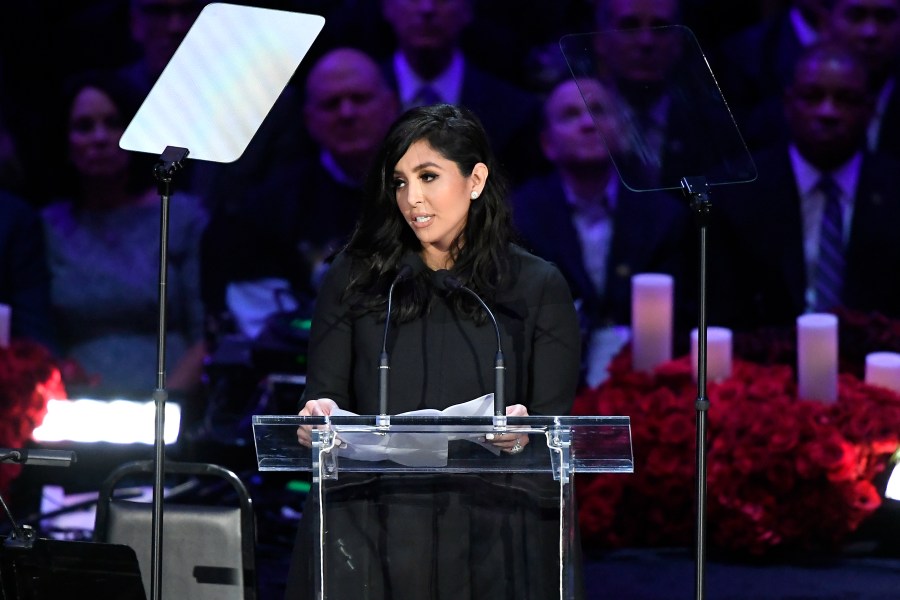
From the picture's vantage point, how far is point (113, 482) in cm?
335

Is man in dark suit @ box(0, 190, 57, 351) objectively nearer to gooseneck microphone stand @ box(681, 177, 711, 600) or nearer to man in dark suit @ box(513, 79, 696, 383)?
man in dark suit @ box(513, 79, 696, 383)

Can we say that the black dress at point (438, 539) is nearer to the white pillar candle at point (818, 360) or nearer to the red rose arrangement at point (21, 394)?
the red rose arrangement at point (21, 394)

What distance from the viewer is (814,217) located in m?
5.51

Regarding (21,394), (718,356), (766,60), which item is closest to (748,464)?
(718,356)

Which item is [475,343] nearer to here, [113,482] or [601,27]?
[113,482]

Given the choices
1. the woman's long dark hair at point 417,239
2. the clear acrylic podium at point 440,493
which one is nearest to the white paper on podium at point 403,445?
the clear acrylic podium at point 440,493

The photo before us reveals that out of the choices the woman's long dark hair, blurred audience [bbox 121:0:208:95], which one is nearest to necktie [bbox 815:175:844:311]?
blurred audience [bbox 121:0:208:95]

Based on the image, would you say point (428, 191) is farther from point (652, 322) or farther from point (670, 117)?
point (652, 322)

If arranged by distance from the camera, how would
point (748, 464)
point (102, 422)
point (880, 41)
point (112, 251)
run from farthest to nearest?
1. point (112, 251)
2. point (880, 41)
3. point (102, 422)
4. point (748, 464)

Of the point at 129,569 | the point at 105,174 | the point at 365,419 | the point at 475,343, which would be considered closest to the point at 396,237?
the point at 475,343

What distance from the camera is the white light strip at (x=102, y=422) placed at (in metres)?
5.07

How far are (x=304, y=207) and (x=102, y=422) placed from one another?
1199mm

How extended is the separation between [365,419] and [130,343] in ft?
11.3

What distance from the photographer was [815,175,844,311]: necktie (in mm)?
5449
